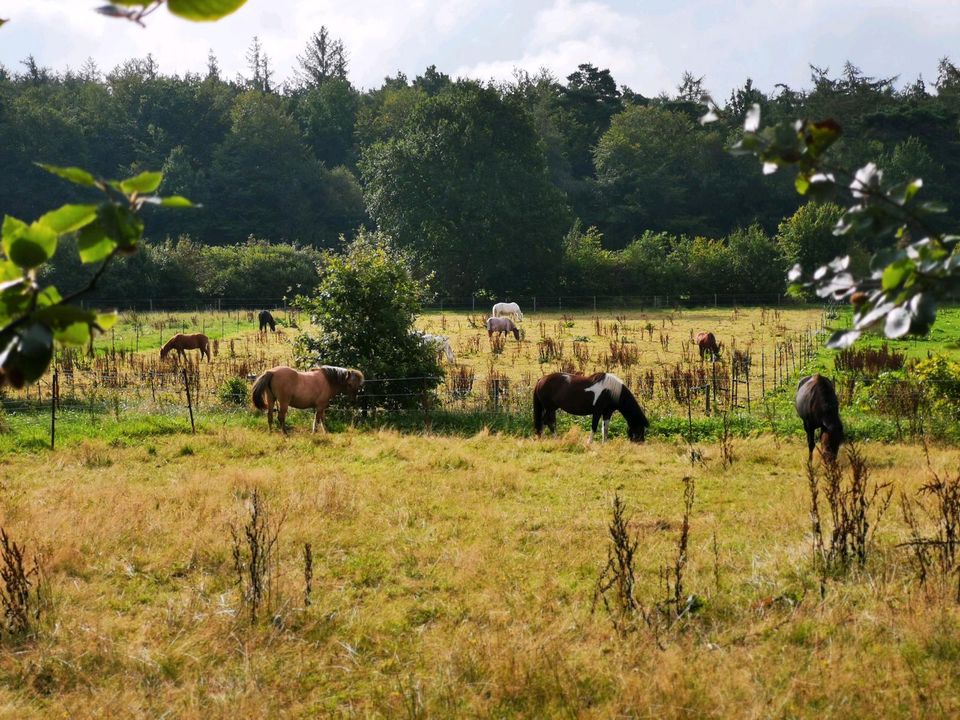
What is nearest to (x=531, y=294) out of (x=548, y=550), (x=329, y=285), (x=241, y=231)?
(x=241, y=231)

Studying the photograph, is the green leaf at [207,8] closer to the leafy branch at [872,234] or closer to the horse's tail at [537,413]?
the leafy branch at [872,234]

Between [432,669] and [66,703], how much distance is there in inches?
76.7

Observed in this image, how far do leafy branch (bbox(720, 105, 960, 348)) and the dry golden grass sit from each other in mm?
3115

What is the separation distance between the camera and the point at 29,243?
1.08m

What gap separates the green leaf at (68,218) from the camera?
1063mm

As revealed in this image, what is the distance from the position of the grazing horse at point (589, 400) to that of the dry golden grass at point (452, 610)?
286 cm

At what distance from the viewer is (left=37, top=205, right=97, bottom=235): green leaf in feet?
3.49

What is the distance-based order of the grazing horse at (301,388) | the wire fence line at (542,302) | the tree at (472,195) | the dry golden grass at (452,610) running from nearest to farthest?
the dry golden grass at (452,610) → the grazing horse at (301,388) → the wire fence line at (542,302) → the tree at (472,195)

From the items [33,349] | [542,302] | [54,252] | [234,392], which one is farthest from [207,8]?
[542,302]

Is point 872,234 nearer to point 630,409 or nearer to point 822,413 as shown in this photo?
point 822,413

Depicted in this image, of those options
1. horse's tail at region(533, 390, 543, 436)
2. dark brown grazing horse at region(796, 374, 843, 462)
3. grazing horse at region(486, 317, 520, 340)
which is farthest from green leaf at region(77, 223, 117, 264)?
grazing horse at region(486, 317, 520, 340)

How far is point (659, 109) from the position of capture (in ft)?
196

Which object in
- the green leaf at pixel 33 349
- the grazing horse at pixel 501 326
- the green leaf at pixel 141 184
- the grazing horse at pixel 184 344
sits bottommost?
the green leaf at pixel 33 349

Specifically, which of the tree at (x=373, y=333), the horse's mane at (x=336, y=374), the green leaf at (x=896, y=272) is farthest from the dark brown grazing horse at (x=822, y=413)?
the green leaf at (x=896, y=272)
